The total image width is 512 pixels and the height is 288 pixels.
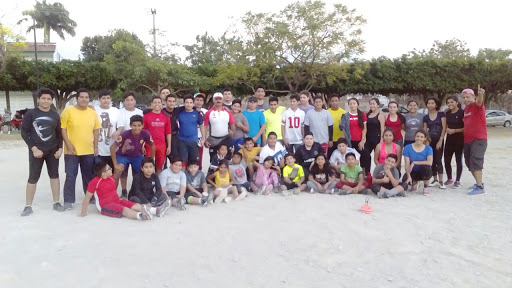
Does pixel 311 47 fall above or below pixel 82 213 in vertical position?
above

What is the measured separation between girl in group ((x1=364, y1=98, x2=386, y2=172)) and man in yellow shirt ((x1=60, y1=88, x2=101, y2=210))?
4.65 m

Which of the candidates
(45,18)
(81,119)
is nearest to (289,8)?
(81,119)

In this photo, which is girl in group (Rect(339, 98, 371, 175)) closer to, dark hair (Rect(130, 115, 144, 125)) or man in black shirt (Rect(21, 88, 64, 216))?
dark hair (Rect(130, 115, 144, 125))

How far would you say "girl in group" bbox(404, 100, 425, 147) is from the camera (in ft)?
25.0

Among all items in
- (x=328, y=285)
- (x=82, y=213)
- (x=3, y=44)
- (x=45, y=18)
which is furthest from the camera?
(x=45, y=18)

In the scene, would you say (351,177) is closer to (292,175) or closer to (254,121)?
(292,175)

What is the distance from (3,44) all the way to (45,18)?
3120 centimetres

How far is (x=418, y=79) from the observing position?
2658cm

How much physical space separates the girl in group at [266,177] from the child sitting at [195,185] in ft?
2.98

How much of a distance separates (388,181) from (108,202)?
434cm

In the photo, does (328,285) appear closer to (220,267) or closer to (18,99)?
(220,267)

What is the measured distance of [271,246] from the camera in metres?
4.48

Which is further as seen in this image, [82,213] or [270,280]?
[82,213]

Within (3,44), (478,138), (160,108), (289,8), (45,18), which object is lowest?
(478,138)
